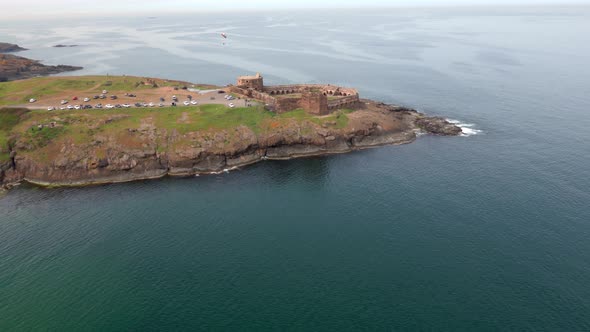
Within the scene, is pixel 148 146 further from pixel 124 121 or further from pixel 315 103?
pixel 315 103

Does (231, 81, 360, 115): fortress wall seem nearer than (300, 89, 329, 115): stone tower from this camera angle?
No

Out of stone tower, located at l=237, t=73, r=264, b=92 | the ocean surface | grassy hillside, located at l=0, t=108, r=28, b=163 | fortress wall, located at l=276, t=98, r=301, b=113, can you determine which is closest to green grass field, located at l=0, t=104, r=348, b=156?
grassy hillside, located at l=0, t=108, r=28, b=163

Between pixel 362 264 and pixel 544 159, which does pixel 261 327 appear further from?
pixel 544 159

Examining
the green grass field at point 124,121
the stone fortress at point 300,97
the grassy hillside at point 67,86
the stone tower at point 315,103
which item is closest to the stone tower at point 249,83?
the stone fortress at point 300,97

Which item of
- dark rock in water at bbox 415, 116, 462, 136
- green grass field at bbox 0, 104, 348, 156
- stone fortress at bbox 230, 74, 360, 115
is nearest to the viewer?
green grass field at bbox 0, 104, 348, 156

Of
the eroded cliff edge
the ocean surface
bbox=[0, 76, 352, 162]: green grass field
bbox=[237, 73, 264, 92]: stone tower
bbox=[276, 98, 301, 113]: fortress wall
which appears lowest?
the ocean surface

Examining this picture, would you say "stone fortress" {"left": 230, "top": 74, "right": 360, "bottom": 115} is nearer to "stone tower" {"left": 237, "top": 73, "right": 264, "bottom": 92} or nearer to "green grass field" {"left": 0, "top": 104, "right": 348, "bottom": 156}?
"stone tower" {"left": 237, "top": 73, "right": 264, "bottom": 92}

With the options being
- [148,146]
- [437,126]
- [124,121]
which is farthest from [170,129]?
[437,126]
